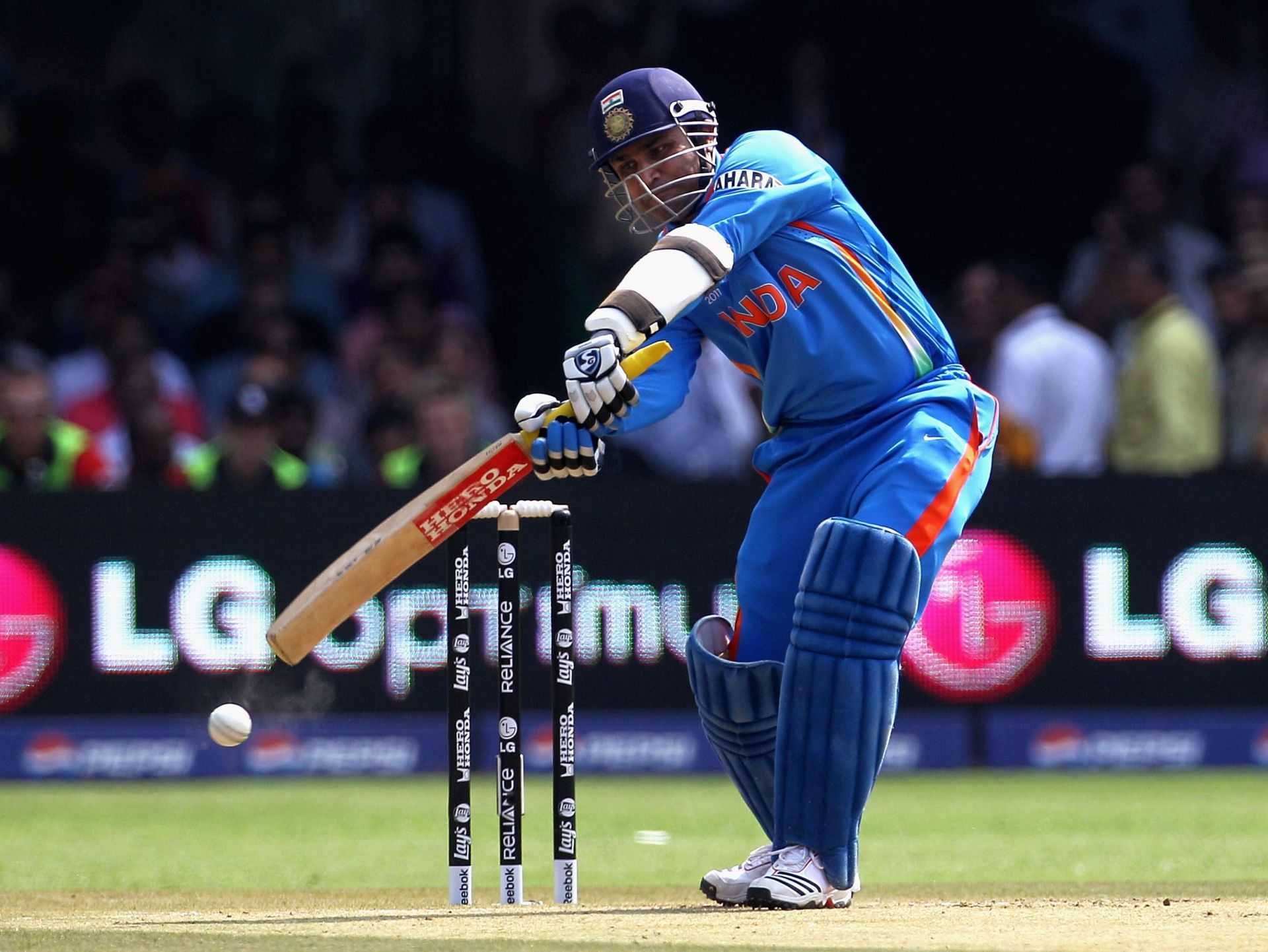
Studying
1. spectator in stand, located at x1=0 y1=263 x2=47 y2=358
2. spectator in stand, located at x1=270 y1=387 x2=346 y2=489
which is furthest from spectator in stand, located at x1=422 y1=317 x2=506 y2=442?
spectator in stand, located at x1=0 y1=263 x2=47 y2=358

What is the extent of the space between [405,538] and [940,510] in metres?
1.16

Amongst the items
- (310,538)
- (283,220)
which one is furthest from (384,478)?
(283,220)

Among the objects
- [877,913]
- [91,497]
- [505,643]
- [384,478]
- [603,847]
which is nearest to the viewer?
[877,913]

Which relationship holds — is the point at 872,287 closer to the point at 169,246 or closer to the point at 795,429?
the point at 795,429

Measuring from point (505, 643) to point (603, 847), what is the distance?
6.71 feet

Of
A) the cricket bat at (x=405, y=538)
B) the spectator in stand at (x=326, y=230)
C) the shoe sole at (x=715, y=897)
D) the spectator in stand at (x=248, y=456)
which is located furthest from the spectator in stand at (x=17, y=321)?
the shoe sole at (x=715, y=897)

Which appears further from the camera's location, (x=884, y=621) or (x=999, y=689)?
(x=999, y=689)

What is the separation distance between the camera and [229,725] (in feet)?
15.2

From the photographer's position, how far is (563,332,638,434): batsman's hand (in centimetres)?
425

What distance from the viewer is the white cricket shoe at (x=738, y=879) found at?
4.58m

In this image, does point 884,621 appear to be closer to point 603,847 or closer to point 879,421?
point 879,421

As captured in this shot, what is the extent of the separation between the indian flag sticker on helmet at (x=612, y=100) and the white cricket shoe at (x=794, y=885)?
1664mm

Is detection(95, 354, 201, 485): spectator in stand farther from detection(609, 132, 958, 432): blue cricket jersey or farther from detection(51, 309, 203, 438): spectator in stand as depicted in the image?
detection(609, 132, 958, 432): blue cricket jersey

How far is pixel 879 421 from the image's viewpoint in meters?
4.63
